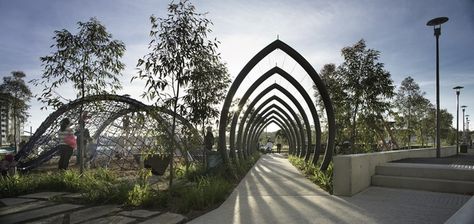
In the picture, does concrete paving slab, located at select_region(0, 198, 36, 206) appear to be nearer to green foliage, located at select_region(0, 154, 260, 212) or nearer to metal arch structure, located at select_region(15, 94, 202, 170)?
green foliage, located at select_region(0, 154, 260, 212)

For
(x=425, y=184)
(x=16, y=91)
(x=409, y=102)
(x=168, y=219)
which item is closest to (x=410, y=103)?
(x=409, y=102)

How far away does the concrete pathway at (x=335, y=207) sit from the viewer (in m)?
5.82

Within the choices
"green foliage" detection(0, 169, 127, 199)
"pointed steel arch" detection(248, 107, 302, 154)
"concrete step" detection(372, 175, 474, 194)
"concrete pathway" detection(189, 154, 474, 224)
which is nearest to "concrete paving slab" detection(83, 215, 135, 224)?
"concrete pathway" detection(189, 154, 474, 224)

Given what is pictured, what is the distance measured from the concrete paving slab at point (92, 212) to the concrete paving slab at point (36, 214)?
419 mm

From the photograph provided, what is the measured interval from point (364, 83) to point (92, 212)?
11407mm

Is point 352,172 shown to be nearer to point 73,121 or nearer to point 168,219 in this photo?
point 168,219

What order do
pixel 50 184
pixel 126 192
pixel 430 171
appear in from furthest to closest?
pixel 50 184 → pixel 430 171 → pixel 126 192

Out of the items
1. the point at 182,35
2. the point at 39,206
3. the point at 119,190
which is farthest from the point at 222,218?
the point at 182,35

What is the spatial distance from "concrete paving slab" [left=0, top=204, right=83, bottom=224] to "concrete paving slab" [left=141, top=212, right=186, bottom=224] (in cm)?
214

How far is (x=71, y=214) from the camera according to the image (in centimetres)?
630

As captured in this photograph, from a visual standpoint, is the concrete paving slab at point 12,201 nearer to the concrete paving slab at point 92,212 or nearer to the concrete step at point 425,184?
the concrete paving slab at point 92,212

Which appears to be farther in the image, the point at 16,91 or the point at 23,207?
the point at 16,91

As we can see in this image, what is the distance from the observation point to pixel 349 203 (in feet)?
23.5

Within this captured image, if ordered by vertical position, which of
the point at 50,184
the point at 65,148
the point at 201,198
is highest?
the point at 65,148
